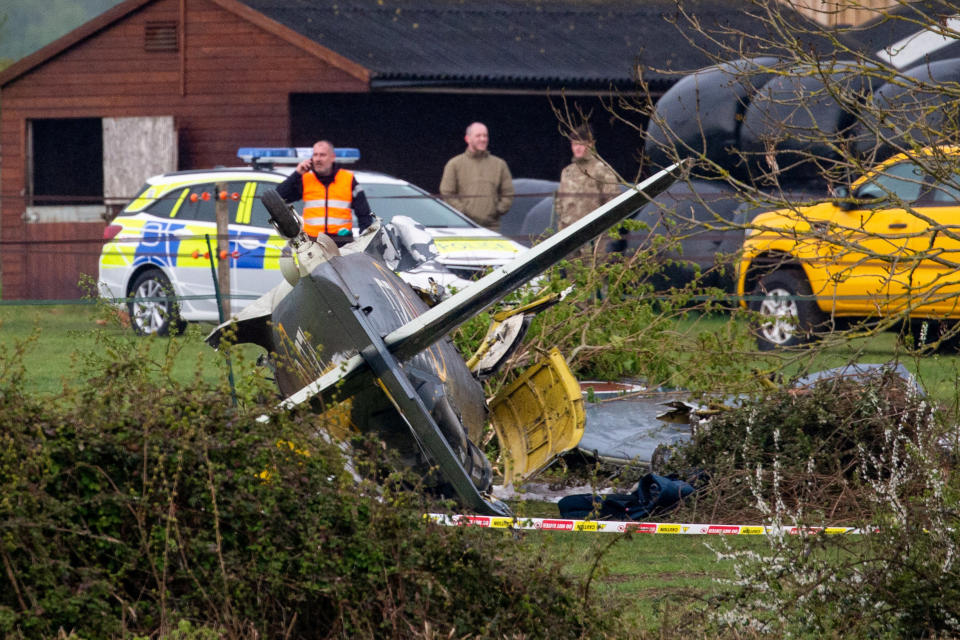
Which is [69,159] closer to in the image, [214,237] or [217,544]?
[214,237]

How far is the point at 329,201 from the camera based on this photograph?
42.2 ft

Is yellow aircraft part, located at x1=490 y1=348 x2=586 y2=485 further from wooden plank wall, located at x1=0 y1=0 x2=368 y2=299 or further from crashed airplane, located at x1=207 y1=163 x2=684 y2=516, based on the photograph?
wooden plank wall, located at x1=0 y1=0 x2=368 y2=299

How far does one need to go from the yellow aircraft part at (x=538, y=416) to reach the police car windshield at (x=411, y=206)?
23.7ft

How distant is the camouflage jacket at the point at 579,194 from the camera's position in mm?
16109

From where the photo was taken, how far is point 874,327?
6504 mm

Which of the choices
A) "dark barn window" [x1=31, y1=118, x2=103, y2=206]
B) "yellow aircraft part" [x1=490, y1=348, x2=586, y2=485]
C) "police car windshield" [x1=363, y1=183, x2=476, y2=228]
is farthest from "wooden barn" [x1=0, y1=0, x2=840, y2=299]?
"yellow aircraft part" [x1=490, y1=348, x2=586, y2=485]

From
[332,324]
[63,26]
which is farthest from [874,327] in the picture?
[63,26]

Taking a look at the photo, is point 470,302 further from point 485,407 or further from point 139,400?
point 139,400

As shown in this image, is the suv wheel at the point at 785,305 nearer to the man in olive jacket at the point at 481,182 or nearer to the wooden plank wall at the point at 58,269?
the man in olive jacket at the point at 481,182

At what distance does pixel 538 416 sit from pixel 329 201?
5.26 metres

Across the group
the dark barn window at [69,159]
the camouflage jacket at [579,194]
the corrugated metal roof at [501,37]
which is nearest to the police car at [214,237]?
the camouflage jacket at [579,194]

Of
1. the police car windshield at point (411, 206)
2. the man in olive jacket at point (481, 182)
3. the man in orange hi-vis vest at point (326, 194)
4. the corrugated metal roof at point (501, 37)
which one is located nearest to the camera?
the man in orange hi-vis vest at point (326, 194)

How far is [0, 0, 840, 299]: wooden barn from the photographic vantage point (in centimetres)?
2461

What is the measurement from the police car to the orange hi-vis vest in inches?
58.0
